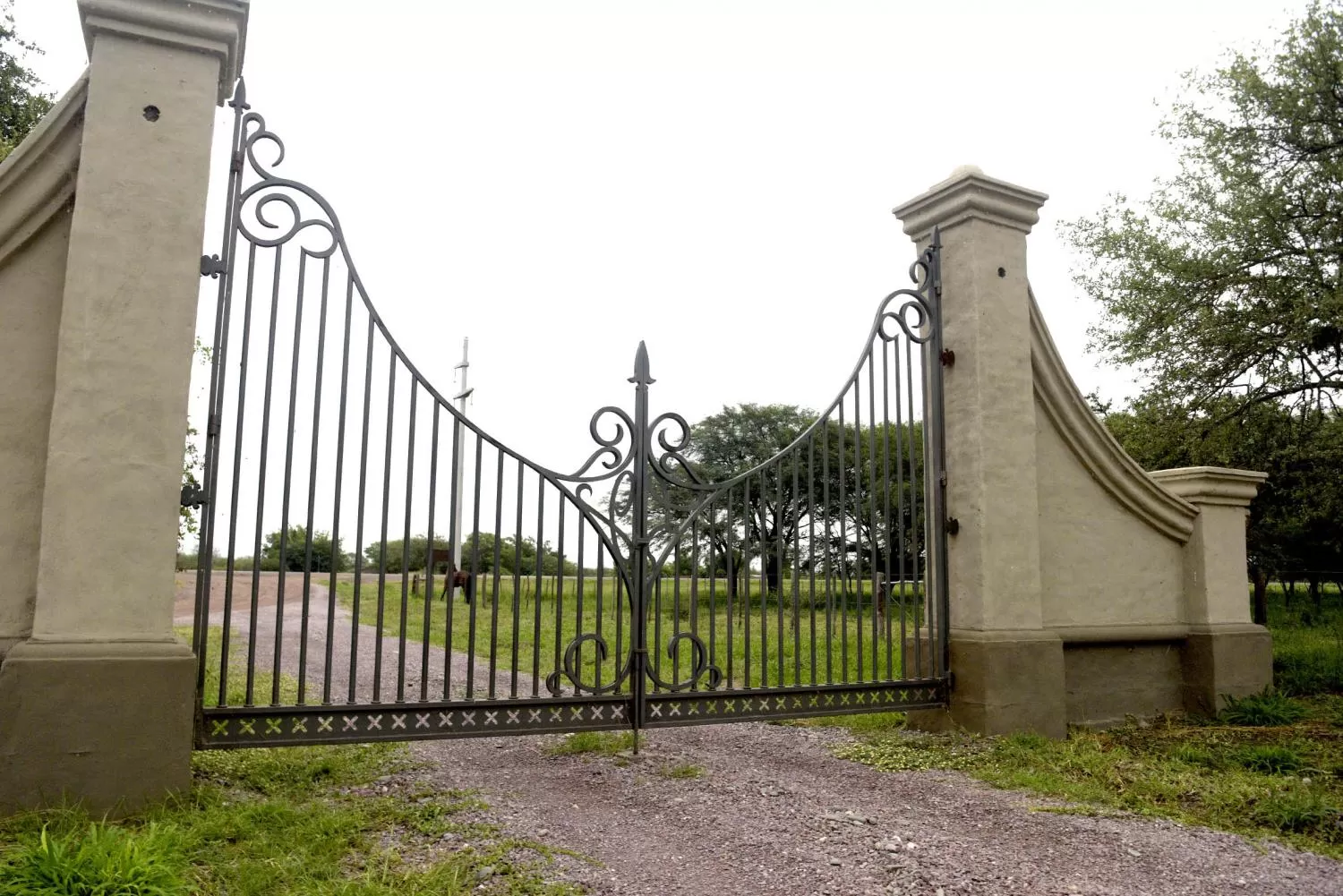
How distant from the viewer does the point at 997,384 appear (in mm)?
6336

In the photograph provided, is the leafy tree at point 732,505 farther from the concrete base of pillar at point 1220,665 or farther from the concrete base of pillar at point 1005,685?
the concrete base of pillar at point 1220,665

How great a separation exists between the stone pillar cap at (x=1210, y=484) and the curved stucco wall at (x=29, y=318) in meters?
7.24

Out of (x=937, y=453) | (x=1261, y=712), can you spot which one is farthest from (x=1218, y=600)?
(x=937, y=453)

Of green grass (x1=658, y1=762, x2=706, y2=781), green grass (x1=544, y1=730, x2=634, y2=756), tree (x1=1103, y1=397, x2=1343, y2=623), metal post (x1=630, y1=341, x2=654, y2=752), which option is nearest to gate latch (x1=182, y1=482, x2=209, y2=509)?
metal post (x1=630, y1=341, x2=654, y2=752)

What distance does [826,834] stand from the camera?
4.03m

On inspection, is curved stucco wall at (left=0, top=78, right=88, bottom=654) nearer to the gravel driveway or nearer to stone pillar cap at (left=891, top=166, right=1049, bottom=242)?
the gravel driveway

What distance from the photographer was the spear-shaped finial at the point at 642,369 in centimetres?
545

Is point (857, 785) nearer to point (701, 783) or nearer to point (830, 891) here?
point (701, 783)

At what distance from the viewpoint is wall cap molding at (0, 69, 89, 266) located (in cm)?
418

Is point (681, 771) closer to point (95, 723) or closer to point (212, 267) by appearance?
point (95, 723)

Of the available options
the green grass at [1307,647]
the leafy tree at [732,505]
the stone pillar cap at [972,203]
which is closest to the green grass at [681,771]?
the leafy tree at [732,505]

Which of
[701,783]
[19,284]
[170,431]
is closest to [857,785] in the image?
[701,783]

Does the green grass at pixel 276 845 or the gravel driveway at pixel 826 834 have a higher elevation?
the green grass at pixel 276 845

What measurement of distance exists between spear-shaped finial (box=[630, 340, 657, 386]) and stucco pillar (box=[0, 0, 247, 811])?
226 cm
